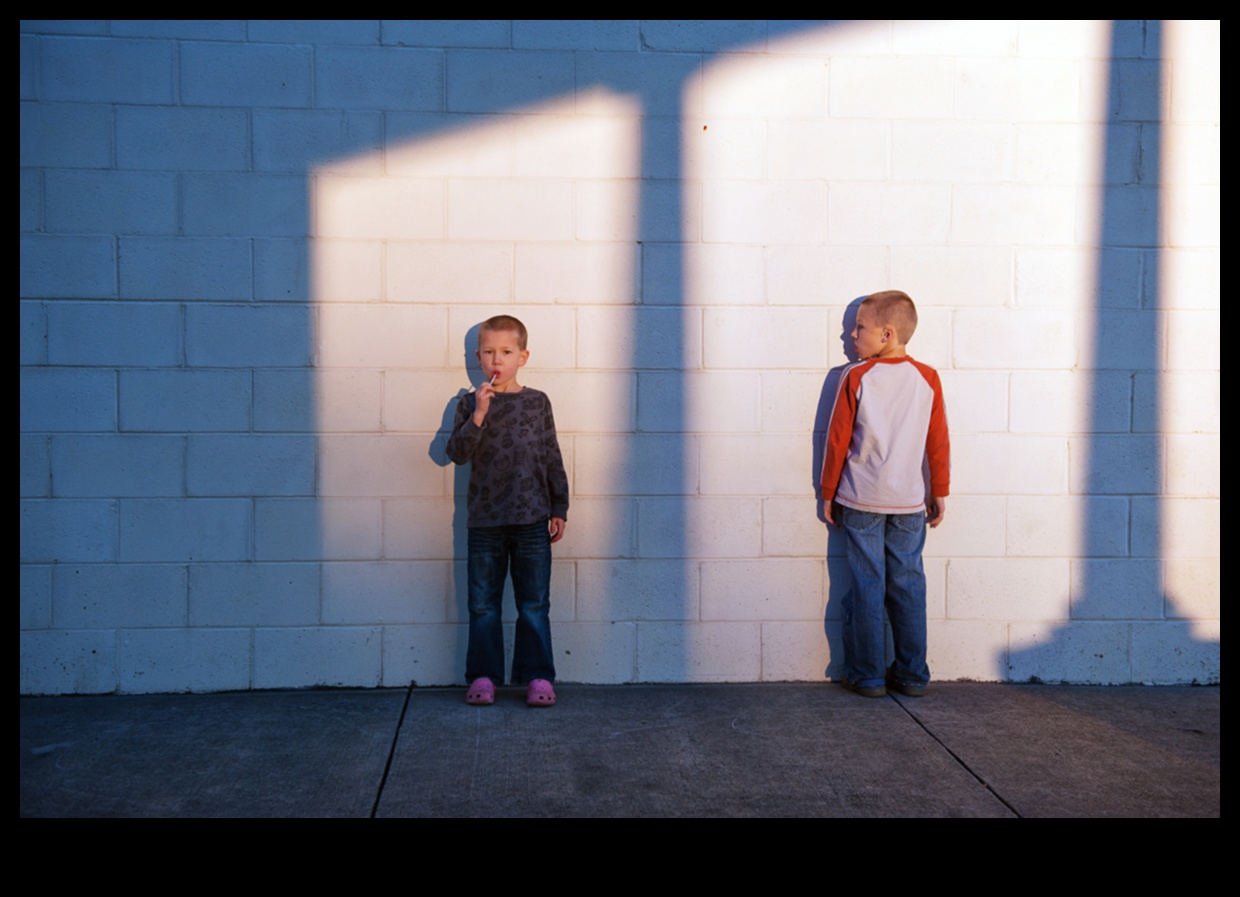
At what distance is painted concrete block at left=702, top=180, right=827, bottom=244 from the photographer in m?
4.56

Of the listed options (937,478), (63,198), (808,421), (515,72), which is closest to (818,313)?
(808,421)

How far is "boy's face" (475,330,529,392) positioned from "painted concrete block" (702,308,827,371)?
2.85 feet

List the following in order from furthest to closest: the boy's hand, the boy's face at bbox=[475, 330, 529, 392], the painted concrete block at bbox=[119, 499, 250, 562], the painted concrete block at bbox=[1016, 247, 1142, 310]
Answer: the painted concrete block at bbox=[1016, 247, 1142, 310] < the painted concrete block at bbox=[119, 499, 250, 562] < the boy's face at bbox=[475, 330, 529, 392] < the boy's hand

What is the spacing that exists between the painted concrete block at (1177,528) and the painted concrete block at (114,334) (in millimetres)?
4373

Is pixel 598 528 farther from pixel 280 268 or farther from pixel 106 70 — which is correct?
pixel 106 70

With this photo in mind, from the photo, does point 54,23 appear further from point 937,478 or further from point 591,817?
point 937,478

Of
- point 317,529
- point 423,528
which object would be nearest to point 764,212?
point 423,528

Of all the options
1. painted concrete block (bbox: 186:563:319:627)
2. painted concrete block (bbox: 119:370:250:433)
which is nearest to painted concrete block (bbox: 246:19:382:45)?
painted concrete block (bbox: 119:370:250:433)

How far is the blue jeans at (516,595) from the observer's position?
4.35m

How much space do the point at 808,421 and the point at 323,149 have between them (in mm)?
2432

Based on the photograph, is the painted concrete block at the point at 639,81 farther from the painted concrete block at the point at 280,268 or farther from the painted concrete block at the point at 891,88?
the painted concrete block at the point at 280,268

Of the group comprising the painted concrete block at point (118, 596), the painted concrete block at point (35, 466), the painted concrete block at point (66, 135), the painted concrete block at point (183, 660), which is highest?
the painted concrete block at point (66, 135)

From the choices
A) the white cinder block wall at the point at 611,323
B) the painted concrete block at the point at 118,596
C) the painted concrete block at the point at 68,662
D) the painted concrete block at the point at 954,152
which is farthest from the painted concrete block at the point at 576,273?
the painted concrete block at the point at 68,662

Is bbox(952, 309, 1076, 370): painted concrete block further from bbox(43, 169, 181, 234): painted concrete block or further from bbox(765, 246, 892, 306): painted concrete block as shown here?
bbox(43, 169, 181, 234): painted concrete block
